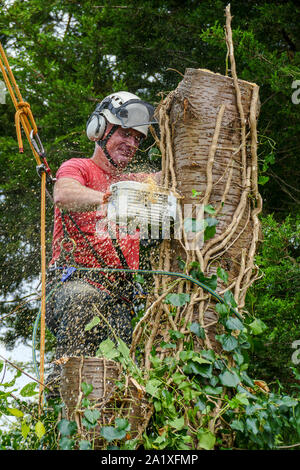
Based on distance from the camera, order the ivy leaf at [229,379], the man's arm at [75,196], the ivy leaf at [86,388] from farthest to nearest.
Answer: the man's arm at [75,196]
the ivy leaf at [229,379]
the ivy leaf at [86,388]

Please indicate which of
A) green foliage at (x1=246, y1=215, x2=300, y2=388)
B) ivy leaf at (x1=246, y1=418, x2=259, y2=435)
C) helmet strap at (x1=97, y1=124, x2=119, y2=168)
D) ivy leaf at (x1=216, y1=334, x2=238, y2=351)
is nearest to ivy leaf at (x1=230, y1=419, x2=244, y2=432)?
ivy leaf at (x1=246, y1=418, x2=259, y2=435)

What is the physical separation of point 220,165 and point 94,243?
101 cm

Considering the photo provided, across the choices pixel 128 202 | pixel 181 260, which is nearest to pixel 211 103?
pixel 128 202

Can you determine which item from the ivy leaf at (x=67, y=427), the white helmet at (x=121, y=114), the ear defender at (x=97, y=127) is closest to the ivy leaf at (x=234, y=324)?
the ivy leaf at (x=67, y=427)

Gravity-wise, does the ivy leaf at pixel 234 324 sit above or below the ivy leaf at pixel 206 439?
above

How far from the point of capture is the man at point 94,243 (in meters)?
2.98

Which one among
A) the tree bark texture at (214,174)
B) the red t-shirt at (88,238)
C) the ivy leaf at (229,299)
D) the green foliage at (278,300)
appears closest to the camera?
the ivy leaf at (229,299)

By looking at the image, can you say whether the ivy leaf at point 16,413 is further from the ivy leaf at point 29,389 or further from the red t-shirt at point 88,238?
the red t-shirt at point 88,238

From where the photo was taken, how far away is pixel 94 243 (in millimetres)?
3199

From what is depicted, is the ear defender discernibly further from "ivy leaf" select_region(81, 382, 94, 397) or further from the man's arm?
"ivy leaf" select_region(81, 382, 94, 397)

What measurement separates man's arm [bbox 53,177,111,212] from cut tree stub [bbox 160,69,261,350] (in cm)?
51

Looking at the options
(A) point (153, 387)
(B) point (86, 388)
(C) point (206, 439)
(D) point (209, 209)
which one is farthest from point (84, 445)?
(D) point (209, 209)

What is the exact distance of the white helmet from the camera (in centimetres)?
342
